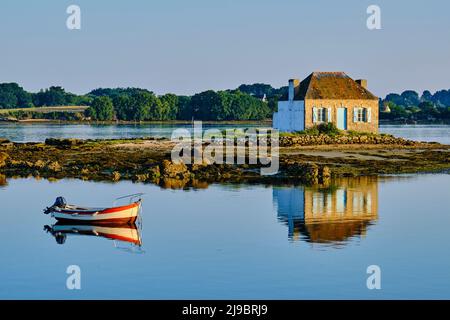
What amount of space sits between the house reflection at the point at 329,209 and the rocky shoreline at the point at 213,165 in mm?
3150

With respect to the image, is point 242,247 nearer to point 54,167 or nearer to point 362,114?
point 54,167

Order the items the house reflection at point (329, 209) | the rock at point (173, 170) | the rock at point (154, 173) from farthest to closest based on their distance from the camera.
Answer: the rock at point (173, 170)
the rock at point (154, 173)
the house reflection at point (329, 209)

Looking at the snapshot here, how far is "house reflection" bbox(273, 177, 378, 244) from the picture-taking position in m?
25.5

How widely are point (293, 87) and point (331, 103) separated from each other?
141 inches

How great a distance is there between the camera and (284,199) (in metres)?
33.4

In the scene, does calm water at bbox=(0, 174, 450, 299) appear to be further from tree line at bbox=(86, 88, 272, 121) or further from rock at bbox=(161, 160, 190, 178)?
tree line at bbox=(86, 88, 272, 121)

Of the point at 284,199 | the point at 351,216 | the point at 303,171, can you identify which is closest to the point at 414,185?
the point at 303,171

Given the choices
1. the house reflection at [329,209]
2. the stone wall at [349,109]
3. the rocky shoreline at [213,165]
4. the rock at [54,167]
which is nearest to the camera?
the house reflection at [329,209]

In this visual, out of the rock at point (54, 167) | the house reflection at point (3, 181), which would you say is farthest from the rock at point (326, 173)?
the house reflection at point (3, 181)

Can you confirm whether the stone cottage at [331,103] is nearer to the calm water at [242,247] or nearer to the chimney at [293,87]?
the chimney at [293,87]

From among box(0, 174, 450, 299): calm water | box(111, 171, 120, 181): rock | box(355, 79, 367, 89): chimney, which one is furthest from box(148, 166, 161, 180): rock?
box(355, 79, 367, 89): chimney

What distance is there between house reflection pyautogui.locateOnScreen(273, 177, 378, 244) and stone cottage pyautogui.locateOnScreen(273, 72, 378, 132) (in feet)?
75.3

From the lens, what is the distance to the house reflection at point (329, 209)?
25453 mm
